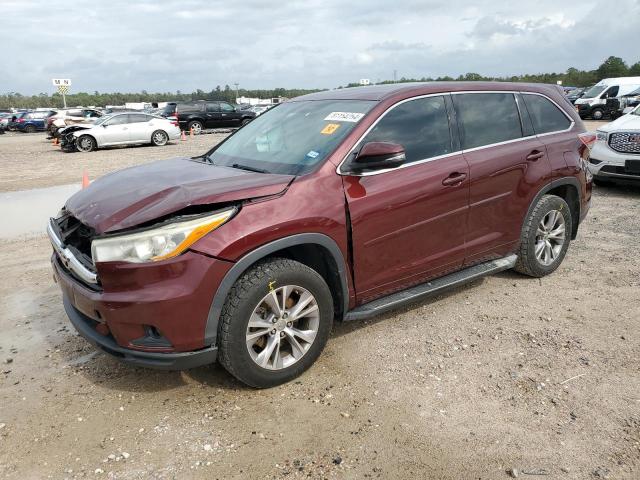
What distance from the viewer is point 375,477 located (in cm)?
252

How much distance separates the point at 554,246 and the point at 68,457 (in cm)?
439

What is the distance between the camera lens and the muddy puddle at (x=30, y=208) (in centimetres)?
719

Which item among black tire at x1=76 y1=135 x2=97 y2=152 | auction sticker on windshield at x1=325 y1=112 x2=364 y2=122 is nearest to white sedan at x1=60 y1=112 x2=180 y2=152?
black tire at x1=76 y1=135 x2=97 y2=152

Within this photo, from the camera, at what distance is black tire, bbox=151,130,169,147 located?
67.2 feet

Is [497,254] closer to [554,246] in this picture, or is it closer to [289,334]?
[554,246]

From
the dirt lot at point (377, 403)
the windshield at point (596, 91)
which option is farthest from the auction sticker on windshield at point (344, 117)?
the windshield at point (596, 91)

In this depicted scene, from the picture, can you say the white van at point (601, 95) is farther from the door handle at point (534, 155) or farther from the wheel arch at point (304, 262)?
the wheel arch at point (304, 262)

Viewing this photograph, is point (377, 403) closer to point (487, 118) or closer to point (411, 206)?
point (411, 206)

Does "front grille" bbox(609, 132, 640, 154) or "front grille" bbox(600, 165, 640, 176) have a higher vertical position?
"front grille" bbox(609, 132, 640, 154)

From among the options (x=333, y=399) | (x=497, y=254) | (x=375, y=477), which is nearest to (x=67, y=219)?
(x=333, y=399)

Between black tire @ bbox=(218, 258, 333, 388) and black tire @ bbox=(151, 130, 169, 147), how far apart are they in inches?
746

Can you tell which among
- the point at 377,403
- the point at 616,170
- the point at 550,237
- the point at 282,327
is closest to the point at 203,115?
the point at 616,170

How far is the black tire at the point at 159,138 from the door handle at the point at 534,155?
18381mm

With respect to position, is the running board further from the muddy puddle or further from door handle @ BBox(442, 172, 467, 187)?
the muddy puddle
